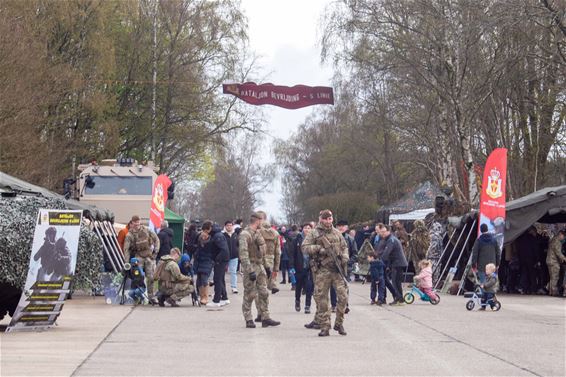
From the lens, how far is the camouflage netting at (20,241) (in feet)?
47.7

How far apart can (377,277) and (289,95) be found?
12.5 meters

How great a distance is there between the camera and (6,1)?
120 feet

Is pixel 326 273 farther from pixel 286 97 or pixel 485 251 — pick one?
Result: pixel 286 97

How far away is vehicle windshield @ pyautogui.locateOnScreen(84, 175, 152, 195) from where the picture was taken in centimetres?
3297

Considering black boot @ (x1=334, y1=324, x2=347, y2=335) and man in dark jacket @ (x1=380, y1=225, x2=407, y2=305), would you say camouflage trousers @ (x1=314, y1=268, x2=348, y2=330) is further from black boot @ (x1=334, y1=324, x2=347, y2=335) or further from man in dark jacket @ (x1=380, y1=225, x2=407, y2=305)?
man in dark jacket @ (x1=380, y1=225, x2=407, y2=305)

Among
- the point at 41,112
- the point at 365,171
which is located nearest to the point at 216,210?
the point at 365,171

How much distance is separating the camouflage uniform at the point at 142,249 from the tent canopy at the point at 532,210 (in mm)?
8551

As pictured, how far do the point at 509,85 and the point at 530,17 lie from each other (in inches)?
442

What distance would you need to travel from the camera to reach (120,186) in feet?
109

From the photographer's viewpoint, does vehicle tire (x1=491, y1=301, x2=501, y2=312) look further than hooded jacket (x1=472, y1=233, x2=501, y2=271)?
No

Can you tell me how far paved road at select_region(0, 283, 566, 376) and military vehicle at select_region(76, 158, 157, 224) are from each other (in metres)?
12.0

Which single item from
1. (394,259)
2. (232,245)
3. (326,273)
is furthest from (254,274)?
(232,245)

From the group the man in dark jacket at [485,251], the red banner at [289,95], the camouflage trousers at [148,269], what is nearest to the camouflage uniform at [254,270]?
the camouflage trousers at [148,269]

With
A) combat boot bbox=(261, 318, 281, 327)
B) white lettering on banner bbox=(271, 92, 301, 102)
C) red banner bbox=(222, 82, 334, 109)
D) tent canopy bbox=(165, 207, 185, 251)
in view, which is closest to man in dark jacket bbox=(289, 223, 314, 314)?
combat boot bbox=(261, 318, 281, 327)
